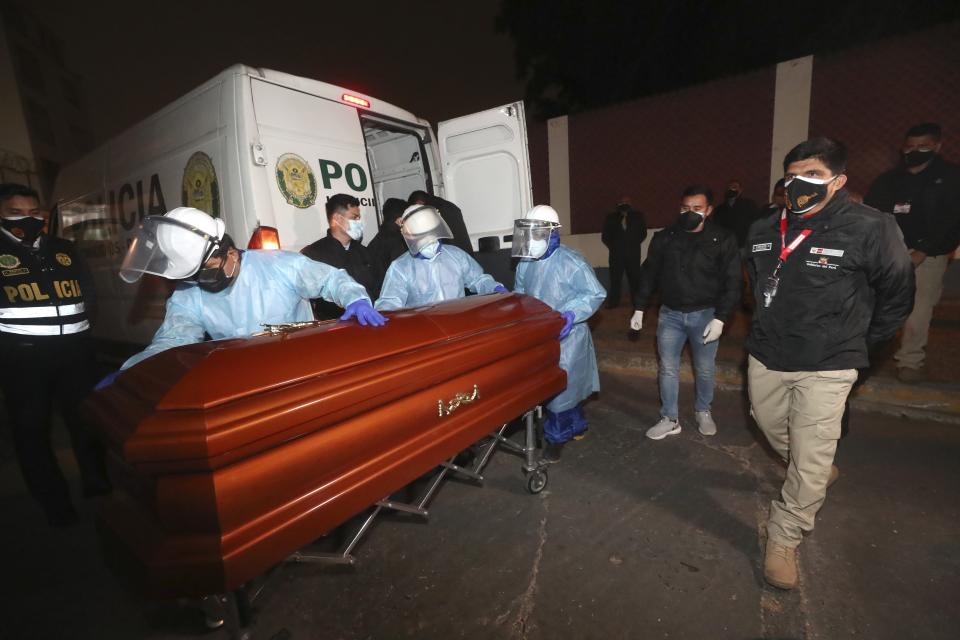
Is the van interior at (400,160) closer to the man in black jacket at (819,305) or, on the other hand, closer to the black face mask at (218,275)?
the black face mask at (218,275)

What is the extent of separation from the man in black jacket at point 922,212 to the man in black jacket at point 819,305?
6.89 feet

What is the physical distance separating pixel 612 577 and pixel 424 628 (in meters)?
0.82

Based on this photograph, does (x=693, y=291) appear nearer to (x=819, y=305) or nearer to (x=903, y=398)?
(x=819, y=305)

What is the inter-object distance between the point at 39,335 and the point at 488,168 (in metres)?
3.48

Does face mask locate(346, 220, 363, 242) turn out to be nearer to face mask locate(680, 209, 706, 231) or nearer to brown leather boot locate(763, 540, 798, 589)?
face mask locate(680, 209, 706, 231)

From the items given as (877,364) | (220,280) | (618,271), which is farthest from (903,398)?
(220,280)

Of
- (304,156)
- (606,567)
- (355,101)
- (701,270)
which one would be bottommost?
(606,567)

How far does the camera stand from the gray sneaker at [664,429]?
10.3 ft

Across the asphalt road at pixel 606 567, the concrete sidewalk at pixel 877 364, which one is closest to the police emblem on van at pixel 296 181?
the asphalt road at pixel 606 567

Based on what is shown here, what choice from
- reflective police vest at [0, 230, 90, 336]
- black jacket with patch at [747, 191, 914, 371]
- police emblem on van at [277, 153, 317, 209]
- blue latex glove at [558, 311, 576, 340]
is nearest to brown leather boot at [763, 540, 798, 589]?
black jacket with patch at [747, 191, 914, 371]

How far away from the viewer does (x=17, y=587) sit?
6.96 ft

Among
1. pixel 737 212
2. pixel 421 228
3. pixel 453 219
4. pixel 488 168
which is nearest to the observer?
pixel 421 228

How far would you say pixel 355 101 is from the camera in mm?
3477

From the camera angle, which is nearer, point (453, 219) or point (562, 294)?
point (562, 294)
